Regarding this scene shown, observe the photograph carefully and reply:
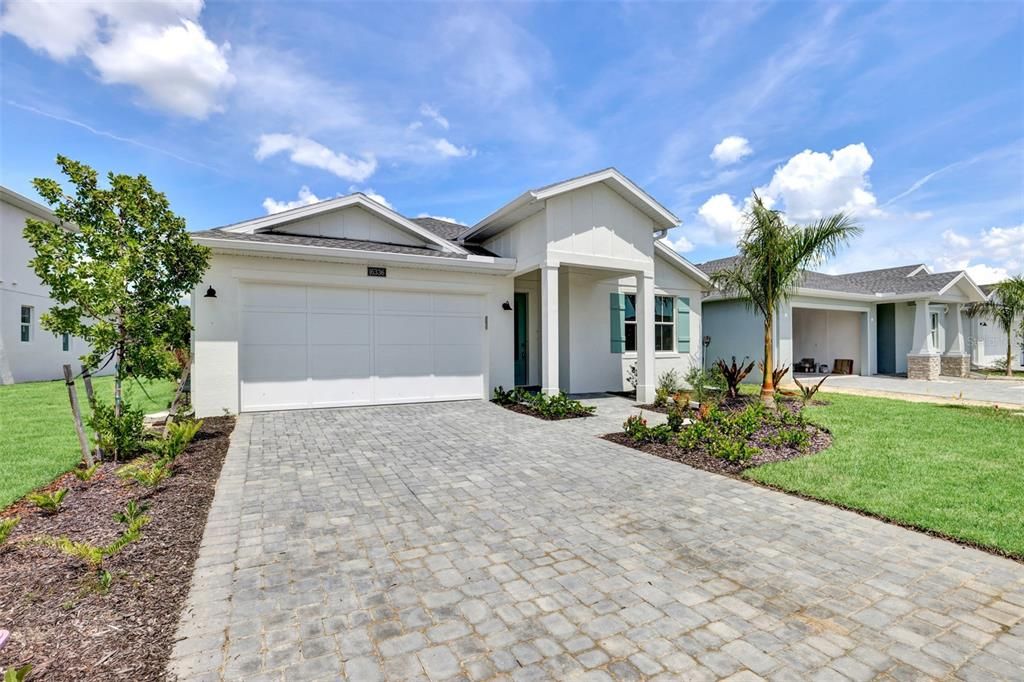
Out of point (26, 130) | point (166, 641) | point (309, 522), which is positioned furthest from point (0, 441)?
point (166, 641)

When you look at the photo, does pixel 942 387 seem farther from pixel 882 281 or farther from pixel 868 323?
pixel 882 281

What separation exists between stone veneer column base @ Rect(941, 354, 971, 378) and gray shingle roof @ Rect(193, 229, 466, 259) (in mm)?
20120

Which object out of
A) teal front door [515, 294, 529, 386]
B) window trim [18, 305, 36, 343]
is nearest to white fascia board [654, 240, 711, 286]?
teal front door [515, 294, 529, 386]

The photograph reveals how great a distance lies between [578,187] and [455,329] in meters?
4.33

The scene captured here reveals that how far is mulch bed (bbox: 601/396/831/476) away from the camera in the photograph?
5.87 m

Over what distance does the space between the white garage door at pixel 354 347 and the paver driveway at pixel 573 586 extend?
14.6ft

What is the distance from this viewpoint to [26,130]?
7777 mm

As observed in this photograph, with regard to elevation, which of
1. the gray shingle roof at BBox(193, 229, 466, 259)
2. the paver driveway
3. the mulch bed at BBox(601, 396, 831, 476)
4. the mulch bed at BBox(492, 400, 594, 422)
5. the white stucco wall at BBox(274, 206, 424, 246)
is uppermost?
the white stucco wall at BBox(274, 206, 424, 246)

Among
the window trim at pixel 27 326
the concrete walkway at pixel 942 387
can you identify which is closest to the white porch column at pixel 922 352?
the concrete walkway at pixel 942 387

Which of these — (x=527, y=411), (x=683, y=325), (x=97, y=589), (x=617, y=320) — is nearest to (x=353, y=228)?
(x=527, y=411)

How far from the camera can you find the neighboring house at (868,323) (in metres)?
16.5

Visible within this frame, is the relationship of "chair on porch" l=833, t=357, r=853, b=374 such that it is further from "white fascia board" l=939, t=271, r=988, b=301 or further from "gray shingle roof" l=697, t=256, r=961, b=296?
"white fascia board" l=939, t=271, r=988, b=301

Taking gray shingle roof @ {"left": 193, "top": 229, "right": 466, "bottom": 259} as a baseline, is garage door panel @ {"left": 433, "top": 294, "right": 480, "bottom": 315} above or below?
below

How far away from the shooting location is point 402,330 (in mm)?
10523
